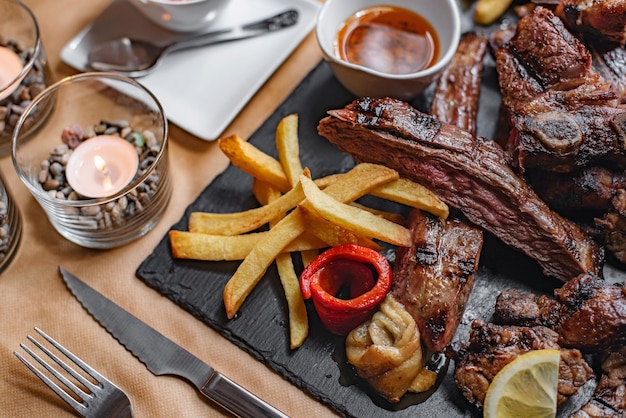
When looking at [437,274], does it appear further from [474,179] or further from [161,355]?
[161,355]

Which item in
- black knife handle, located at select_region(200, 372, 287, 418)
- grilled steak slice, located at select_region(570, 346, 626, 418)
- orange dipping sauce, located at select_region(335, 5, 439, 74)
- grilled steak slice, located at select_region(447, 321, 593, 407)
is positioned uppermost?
orange dipping sauce, located at select_region(335, 5, 439, 74)

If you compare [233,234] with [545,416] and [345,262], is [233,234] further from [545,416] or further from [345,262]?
[545,416]

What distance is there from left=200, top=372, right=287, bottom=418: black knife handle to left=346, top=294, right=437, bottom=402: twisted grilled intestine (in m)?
0.46

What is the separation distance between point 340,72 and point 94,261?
1747mm

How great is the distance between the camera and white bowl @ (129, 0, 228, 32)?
4.31 metres

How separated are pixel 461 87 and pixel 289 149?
3.53ft

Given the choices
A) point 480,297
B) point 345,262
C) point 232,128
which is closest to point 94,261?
point 232,128

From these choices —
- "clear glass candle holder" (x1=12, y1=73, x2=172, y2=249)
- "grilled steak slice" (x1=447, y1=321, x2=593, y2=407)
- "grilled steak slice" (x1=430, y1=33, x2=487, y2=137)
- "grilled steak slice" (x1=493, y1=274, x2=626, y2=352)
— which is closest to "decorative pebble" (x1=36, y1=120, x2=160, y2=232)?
"clear glass candle holder" (x1=12, y1=73, x2=172, y2=249)

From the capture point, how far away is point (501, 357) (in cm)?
317

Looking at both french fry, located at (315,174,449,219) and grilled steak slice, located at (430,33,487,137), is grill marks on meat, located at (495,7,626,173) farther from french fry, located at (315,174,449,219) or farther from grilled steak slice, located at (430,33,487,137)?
french fry, located at (315,174,449,219)

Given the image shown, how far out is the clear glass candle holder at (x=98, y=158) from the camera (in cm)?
374

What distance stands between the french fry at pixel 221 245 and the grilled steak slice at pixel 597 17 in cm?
182

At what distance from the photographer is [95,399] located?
3.37 metres

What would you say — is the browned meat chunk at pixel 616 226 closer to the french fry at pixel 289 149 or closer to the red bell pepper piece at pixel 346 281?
the red bell pepper piece at pixel 346 281
